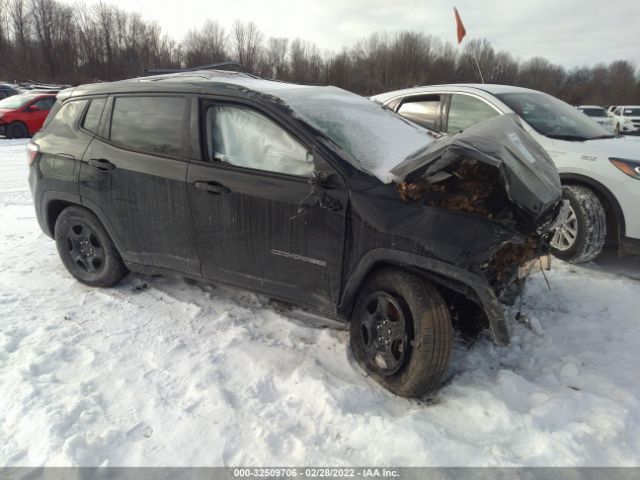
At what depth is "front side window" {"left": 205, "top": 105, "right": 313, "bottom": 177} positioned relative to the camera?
111 inches

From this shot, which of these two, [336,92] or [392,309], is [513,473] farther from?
[336,92]

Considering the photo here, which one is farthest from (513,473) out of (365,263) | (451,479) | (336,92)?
(336,92)

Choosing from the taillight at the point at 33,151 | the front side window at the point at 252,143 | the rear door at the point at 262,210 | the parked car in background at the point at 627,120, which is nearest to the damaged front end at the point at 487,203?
the rear door at the point at 262,210

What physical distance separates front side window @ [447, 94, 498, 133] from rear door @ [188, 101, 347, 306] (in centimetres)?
302

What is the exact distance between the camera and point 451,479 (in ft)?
6.66

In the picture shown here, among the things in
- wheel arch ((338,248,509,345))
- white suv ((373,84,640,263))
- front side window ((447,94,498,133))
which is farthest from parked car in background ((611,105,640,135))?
wheel arch ((338,248,509,345))

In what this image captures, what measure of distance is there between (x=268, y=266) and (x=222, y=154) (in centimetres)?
85

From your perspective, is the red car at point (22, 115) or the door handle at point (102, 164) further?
the red car at point (22, 115)

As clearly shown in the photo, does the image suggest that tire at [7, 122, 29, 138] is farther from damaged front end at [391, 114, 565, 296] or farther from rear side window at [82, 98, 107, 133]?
damaged front end at [391, 114, 565, 296]

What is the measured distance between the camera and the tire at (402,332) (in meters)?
2.45

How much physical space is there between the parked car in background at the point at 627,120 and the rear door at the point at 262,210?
2241 centimetres

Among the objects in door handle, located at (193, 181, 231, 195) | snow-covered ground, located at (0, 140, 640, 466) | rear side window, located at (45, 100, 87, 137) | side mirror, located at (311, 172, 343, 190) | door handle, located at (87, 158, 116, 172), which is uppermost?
rear side window, located at (45, 100, 87, 137)

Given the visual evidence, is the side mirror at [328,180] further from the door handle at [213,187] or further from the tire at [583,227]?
the tire at [583,227]

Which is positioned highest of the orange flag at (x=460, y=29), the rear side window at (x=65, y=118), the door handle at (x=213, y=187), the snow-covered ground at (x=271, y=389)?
the orange flag at (x=460, y=29)
